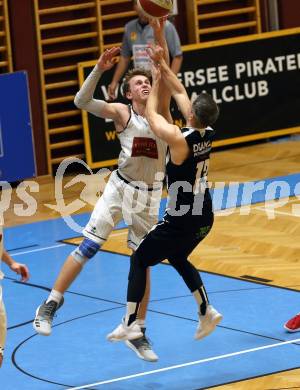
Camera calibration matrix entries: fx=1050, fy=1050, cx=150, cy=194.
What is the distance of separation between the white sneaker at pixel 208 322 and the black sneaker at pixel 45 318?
1169mm

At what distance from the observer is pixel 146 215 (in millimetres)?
8516

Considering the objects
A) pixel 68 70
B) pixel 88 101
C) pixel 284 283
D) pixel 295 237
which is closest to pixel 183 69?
pixel 68 70

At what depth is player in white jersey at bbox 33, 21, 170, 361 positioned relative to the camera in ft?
27.7

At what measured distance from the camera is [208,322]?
812cm

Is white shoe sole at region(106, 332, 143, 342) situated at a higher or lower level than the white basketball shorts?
lower

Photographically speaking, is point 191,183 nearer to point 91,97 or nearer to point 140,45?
point 91,97

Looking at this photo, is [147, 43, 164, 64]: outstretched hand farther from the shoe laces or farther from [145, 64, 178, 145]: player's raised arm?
the shoe laces

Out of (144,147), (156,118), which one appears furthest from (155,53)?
(144,147)

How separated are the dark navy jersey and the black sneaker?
124 centimetres

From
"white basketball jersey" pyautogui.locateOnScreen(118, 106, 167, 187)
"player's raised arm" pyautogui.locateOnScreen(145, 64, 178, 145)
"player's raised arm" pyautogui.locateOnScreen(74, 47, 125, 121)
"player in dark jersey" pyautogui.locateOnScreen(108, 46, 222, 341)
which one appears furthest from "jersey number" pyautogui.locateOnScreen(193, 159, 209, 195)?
"player's raised arm" pyautogui.locateOnScreen(74, 47, 125, 121)

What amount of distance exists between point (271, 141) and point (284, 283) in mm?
8044

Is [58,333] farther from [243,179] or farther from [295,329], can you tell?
[243,179]

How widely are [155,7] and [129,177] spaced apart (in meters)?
1.42

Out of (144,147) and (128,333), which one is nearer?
(128,333)
